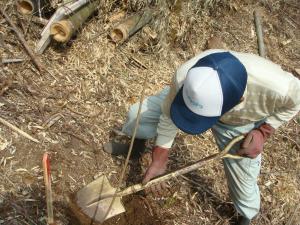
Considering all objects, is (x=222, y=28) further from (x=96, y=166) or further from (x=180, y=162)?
(x=96, y=166)

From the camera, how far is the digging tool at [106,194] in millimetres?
3732

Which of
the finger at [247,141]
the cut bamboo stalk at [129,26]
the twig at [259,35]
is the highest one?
the finger at [247,141]

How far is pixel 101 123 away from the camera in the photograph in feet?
16.3

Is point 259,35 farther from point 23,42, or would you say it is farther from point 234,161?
point 234,161

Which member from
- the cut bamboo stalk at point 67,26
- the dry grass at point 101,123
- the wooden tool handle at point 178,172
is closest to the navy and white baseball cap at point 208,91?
the wooden tool handle at point 178,172

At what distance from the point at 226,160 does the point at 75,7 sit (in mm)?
2480

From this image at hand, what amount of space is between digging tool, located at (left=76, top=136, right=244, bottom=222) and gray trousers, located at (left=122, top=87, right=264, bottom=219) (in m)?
0.14

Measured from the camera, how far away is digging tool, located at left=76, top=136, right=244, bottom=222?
3732 mm

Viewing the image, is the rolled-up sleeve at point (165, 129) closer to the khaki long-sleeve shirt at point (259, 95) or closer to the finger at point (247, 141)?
the khaki long-sleeve shirt at point (259, 95)

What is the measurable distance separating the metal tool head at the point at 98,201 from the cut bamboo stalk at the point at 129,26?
2196mm

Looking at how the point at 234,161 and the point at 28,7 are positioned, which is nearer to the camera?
the point at 234,161

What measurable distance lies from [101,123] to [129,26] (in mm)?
1308

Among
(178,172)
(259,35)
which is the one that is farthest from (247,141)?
(259,35)

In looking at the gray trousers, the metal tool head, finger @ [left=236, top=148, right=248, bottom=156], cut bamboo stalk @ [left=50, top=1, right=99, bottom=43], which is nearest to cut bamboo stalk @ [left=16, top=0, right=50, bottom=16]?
cut bamboo stalk @ [left=50, top=1, right=99, bottom=43]
